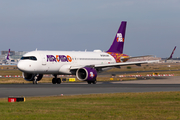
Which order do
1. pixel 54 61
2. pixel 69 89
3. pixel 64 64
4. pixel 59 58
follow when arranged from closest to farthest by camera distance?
pixel 69 89
pixel 54 61
pixel 59 58
pixel 64 64

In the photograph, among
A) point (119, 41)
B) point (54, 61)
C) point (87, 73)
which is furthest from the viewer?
point (119, 41)

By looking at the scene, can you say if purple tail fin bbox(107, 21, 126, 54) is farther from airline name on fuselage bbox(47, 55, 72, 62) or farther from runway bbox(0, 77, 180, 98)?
runway bbox(0, 77, 180, 98)

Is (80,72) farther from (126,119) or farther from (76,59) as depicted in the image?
(126,119)

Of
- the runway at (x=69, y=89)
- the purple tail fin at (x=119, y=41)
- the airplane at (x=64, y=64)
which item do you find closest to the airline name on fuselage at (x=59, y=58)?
the airplane at (x=64, y=64)

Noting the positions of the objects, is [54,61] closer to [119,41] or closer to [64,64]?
[64,64]

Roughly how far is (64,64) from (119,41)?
50.7 ft

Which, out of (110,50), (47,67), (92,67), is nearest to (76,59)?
(92,67)

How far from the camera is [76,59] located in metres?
52.3

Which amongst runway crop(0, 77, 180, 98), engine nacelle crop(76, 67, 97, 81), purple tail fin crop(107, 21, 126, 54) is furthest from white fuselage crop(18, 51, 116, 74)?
runway crop(0, 77, 180, 98)

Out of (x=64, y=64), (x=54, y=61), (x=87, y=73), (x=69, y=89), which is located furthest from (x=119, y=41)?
(x=69, y=89)

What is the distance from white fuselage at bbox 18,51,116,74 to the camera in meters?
45.9

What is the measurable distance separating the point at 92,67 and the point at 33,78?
8819 mm

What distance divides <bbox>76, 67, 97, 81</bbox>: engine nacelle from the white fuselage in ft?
5.80

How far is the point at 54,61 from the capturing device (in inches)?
1909
